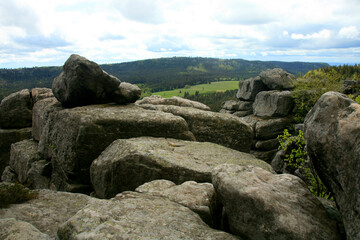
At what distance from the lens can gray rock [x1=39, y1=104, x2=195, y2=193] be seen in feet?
59.2

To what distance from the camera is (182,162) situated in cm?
1433

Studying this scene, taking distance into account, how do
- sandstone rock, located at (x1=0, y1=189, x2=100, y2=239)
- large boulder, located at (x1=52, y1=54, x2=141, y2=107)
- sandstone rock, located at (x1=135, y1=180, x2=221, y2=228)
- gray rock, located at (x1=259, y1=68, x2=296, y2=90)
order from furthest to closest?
gray rock, located at (x1=259, y1=68, x2=296, y2=90) → large boulder, located at (x1=52, y1=54, x2=141, y2=107) → sandstone rock, located at (x1=0, y1=189, x2=100, y2=239) → sandstone rock, located at (x1=135, y1=180, x2=221, y2=228)

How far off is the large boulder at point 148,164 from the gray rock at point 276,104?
148 feet

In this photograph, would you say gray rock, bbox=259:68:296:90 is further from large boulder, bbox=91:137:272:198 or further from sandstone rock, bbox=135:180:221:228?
sandstone rock, bbox=135:180:221:228

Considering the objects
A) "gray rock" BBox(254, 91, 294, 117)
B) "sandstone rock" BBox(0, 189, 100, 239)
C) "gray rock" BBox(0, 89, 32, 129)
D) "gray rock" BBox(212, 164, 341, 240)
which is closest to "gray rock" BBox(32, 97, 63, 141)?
"gray rock" BBox(0, 89, 32, 129)

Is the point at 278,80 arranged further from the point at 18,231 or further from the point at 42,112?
the point at 18,231

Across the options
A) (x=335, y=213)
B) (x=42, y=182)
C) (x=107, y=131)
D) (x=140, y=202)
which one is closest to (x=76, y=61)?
(x=107, y=131)

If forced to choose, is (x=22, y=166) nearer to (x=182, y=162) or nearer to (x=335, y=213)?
(x=182, y=162)

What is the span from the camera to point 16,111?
32656mm

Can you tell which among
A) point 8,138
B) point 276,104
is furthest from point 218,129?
point 276,104

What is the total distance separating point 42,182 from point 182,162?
15279 millimetres

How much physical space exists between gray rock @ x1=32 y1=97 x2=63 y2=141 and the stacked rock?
4118cm

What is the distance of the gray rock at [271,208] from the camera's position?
23.0ft

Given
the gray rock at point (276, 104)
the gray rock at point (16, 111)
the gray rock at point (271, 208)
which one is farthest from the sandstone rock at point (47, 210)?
the gray rock at point (276, 104)
